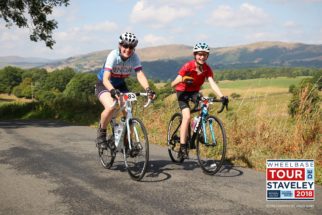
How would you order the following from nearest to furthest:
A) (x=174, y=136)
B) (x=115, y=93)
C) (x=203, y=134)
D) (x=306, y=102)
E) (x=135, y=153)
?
(x=115, y=93) < (x=135, y=153) < (x=203, y=134) < (x=174, y=136) < (x=306, y=102)

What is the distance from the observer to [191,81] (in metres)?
6.45

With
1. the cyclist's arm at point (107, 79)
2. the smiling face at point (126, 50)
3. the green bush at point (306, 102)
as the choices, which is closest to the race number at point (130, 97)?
the cyclist's arm at point (107, 79)

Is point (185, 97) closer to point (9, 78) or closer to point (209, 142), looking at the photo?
point (209, 142)

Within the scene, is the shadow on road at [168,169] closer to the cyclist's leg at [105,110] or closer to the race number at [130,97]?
the cyclist's leg at [105,110]

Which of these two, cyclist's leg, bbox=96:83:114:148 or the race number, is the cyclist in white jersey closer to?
cyclist's leg, bbox=96:83:114:148

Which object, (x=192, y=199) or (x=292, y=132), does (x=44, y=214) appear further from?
(x=292, y=132)

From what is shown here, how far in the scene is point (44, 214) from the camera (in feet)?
14.7

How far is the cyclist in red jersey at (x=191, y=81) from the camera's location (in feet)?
21.7

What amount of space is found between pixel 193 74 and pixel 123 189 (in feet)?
8.45

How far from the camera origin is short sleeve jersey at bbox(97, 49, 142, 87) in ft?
20.8

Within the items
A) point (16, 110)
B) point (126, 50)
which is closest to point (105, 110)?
point (126, 50)

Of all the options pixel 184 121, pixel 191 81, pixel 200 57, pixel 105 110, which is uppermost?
pixel 200 57

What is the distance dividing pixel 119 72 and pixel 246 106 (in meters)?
4.99

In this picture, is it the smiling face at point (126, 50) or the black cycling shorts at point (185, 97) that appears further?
the black cycling shorts at point (185, 97)
